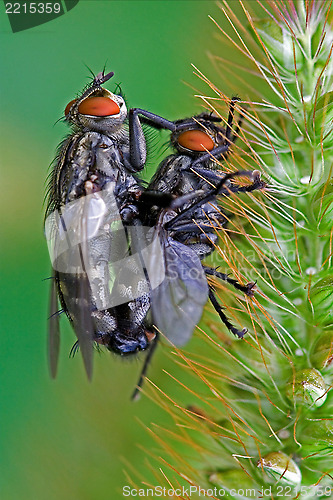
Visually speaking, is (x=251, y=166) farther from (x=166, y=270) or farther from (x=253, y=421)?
(x=253, y=421)

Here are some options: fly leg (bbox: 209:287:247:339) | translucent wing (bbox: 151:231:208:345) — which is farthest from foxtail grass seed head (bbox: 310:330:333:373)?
translucent wing (bbox: 151:231:208:345)

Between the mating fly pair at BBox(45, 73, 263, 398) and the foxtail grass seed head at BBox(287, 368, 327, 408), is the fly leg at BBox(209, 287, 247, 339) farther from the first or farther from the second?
the foxtail grass seed head at BBox(287, 368, 327, 408)

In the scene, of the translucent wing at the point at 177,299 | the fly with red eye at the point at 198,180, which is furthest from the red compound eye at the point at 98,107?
the translucent wing at the point at 177,299

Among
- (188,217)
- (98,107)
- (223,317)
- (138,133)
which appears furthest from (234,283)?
(98,107)

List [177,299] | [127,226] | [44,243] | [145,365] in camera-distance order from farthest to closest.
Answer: [44,243], [145,365], [127,226], [177,299]

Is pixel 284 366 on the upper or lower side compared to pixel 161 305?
lower

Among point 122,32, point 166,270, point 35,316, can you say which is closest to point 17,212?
point 35,316

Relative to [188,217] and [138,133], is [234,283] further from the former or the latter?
[138,133]
